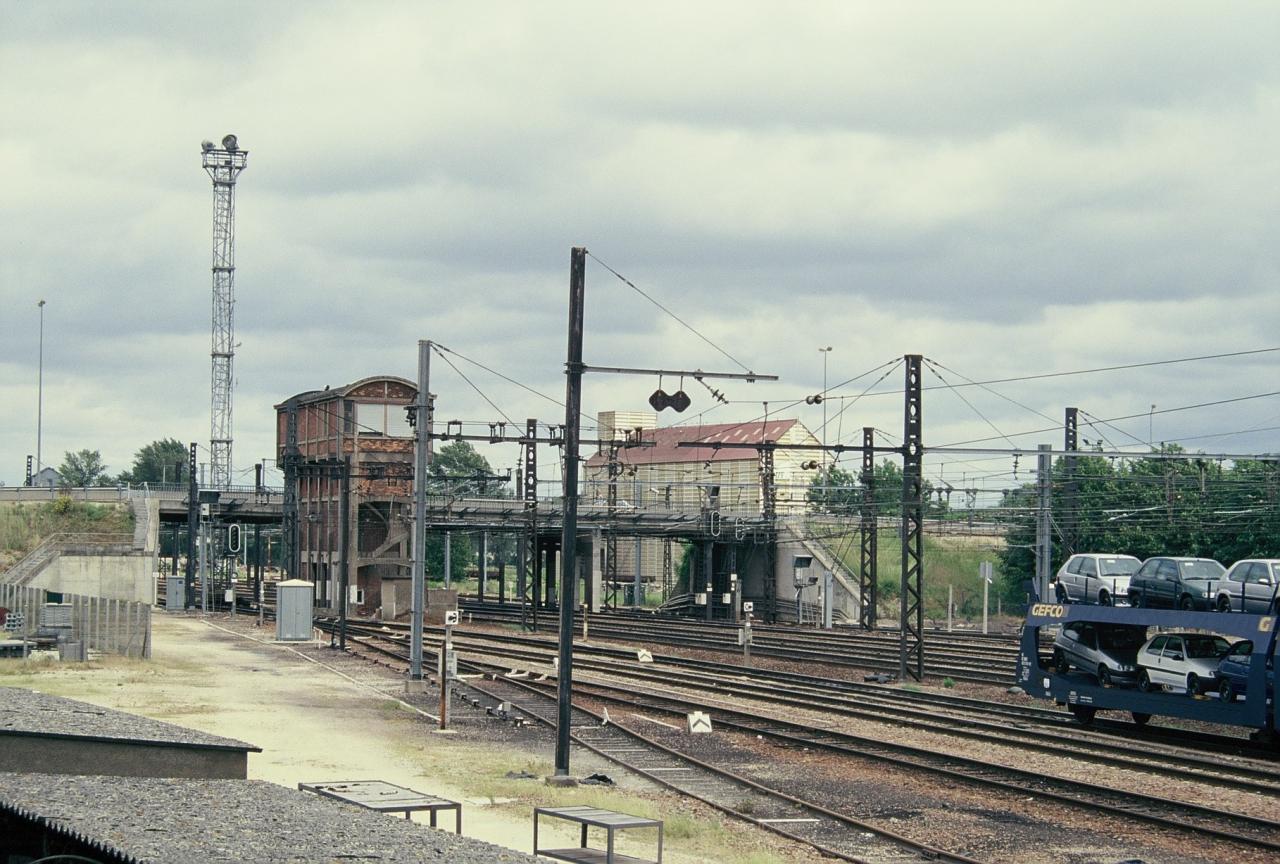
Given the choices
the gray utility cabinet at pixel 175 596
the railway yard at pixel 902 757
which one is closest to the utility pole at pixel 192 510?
the gray utility cabinet at pixel 175 596

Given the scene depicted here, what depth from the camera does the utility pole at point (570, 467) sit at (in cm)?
2202

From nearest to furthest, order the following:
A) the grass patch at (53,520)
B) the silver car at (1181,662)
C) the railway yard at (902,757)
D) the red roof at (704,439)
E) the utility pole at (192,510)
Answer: the railway yard at (902,757) → the silver car at (1181,662) → the grass patch at (53,520) → the utility pole at (192,510) → the red roof at (704,439)

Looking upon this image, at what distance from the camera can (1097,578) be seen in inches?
1238

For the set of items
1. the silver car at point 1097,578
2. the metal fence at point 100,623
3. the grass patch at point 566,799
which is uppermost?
the silver car at point 1097,578

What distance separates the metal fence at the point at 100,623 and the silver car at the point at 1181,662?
28.2m

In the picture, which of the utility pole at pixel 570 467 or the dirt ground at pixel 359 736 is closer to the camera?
the dirt ground at pixel 359 736

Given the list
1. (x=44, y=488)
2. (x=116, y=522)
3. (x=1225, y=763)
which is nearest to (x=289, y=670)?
(x=1225, y=763)

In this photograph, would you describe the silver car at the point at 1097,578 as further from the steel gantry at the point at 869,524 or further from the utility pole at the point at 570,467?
the steel gantry at the point at 869,524

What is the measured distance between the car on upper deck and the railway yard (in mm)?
2654

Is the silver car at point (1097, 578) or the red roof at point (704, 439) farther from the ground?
the red roof at point (704, 439)

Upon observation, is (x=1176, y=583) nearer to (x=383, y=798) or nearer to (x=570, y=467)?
(x=570, y=467)

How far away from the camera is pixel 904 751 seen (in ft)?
81.6

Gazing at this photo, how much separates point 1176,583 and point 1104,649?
2.45 metres

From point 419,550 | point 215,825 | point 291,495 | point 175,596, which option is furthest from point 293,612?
point 215,825
